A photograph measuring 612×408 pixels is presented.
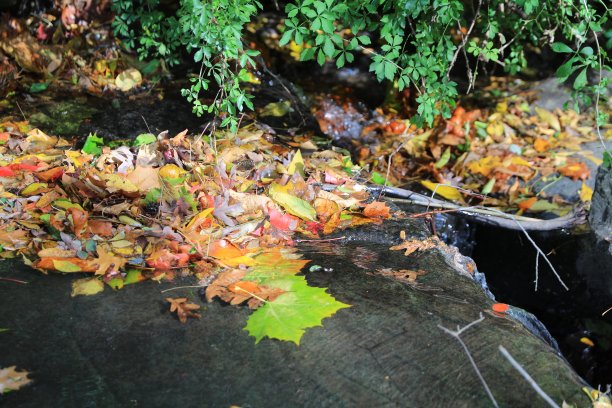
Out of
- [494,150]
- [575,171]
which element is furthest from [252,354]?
[494,150]

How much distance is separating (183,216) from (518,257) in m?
2.39

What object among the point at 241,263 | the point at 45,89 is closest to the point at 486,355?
the point at 241,263

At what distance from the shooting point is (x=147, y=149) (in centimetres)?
310

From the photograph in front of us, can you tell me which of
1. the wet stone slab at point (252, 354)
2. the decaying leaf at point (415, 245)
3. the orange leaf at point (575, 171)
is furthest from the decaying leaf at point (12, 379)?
the orange leaf at point (575, 171)

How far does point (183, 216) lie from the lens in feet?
8.54

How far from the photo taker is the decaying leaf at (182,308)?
2055 millimetres

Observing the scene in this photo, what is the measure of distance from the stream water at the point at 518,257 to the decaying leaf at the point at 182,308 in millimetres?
1997

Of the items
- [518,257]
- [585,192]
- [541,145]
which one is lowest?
[518,257]

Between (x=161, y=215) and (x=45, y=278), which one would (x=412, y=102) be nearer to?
(x=161, y=215)

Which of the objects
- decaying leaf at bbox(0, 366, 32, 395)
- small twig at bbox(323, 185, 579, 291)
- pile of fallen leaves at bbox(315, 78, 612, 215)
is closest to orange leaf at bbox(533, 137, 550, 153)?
pile of fallen leaves at bbox(315, 78, 612, 215)

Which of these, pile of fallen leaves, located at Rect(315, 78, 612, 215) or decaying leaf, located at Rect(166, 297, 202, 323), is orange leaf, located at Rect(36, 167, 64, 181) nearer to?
decaying leaf, located at Rect(166, 297, 202, 323)

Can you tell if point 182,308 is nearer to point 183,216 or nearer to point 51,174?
point 183,216

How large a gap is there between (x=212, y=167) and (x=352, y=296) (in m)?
1.15

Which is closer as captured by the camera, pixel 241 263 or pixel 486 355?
pixel 486 355
